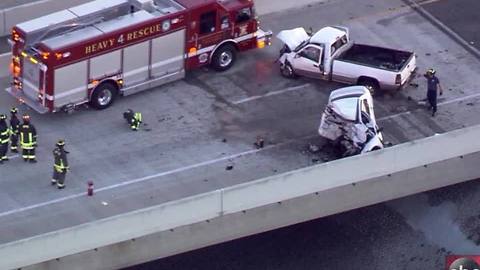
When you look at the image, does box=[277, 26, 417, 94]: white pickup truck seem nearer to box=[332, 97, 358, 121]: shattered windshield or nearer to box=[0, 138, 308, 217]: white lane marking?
box=[332, 97, 358, 121]: shattered windshield

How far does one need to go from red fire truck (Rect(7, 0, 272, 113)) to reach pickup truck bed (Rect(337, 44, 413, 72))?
10.4ft

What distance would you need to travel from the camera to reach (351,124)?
4353 cm

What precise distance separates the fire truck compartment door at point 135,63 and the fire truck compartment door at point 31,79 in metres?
2.49

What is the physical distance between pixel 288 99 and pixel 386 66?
2877 mm

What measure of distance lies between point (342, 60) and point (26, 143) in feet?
31.8

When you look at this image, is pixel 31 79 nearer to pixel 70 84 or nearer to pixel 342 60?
pixel 70 84

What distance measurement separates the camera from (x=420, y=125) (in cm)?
4566

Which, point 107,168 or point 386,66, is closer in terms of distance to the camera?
point 107,168

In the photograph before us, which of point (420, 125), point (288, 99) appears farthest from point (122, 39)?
point (420, 125)

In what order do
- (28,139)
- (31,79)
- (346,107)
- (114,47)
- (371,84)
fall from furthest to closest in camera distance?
(371,84)
(114,47)
(31,79)
(346,107)
(28,139)

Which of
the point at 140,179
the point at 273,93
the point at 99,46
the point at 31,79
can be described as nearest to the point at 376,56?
the point at 273,93

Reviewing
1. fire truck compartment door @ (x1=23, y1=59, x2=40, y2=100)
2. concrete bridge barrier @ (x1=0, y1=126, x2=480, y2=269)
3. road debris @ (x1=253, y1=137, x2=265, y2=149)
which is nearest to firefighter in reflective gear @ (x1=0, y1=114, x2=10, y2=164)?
fire truck compartment door @ (x1=23, y1=59, x2=40, y2=100)

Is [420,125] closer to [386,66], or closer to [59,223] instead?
[386,66]

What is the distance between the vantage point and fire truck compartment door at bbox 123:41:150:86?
45.2 m
